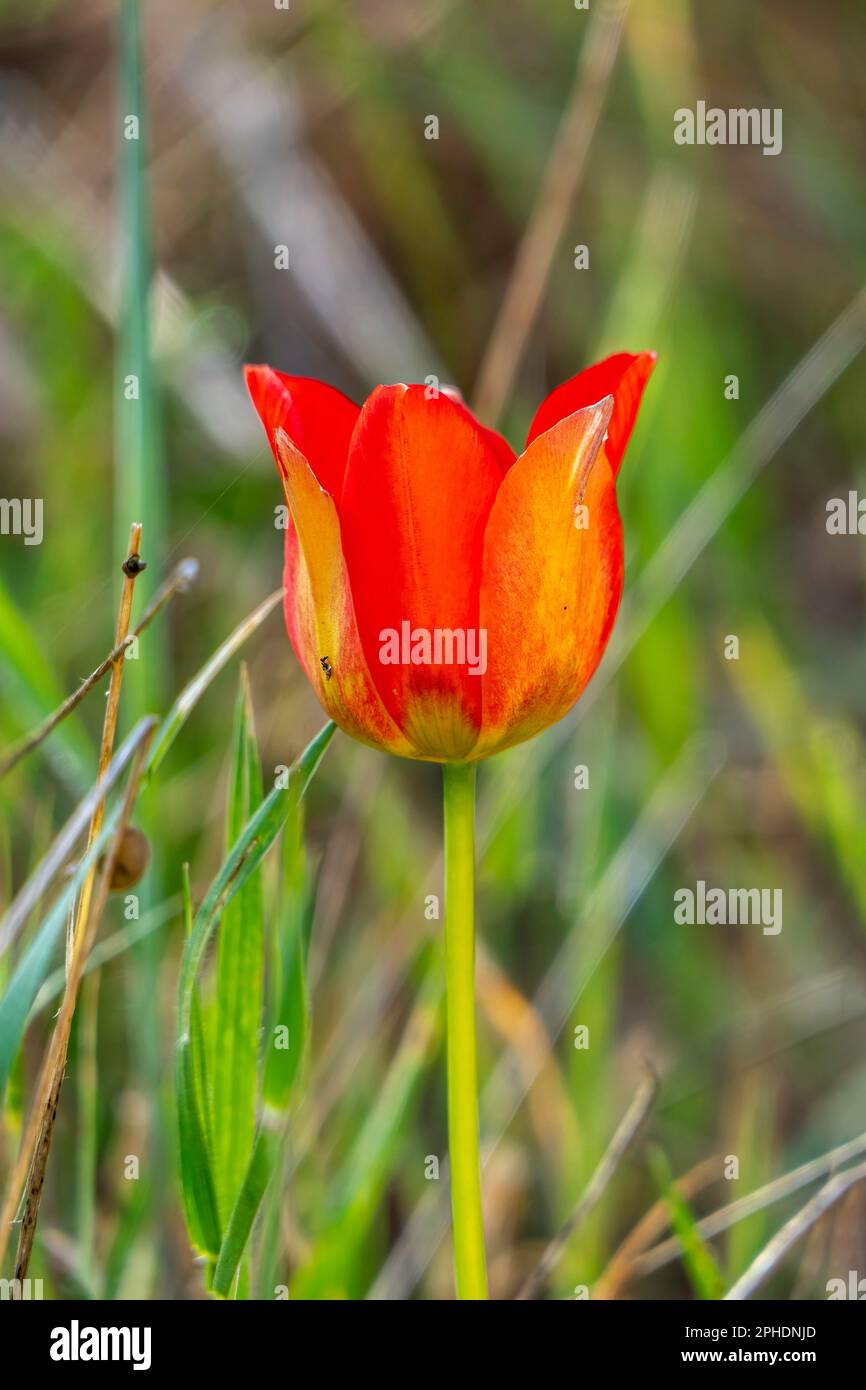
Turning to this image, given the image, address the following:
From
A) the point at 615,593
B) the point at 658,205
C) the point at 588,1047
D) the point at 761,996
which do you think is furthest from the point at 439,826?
the point at 615,593

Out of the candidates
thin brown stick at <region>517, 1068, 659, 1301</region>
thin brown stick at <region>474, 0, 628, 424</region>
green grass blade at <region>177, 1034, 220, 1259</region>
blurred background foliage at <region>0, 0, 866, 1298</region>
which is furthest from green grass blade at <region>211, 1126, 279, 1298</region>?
thin brown stick at <region>474, 0, 628, 424</region>

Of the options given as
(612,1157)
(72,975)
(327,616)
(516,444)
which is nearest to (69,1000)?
(72,975)

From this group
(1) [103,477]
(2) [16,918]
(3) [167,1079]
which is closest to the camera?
(2) [16,918]

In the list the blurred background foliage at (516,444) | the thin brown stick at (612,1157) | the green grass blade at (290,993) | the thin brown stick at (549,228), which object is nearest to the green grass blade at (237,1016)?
the green grass blade at (290,993)

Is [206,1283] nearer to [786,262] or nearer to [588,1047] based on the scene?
[588,1047]

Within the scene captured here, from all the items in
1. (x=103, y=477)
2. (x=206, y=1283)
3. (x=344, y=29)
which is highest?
(x=344, y=29)

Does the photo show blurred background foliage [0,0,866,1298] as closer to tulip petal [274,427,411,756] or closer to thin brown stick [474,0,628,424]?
thin brown stick [474,0,628,424]
